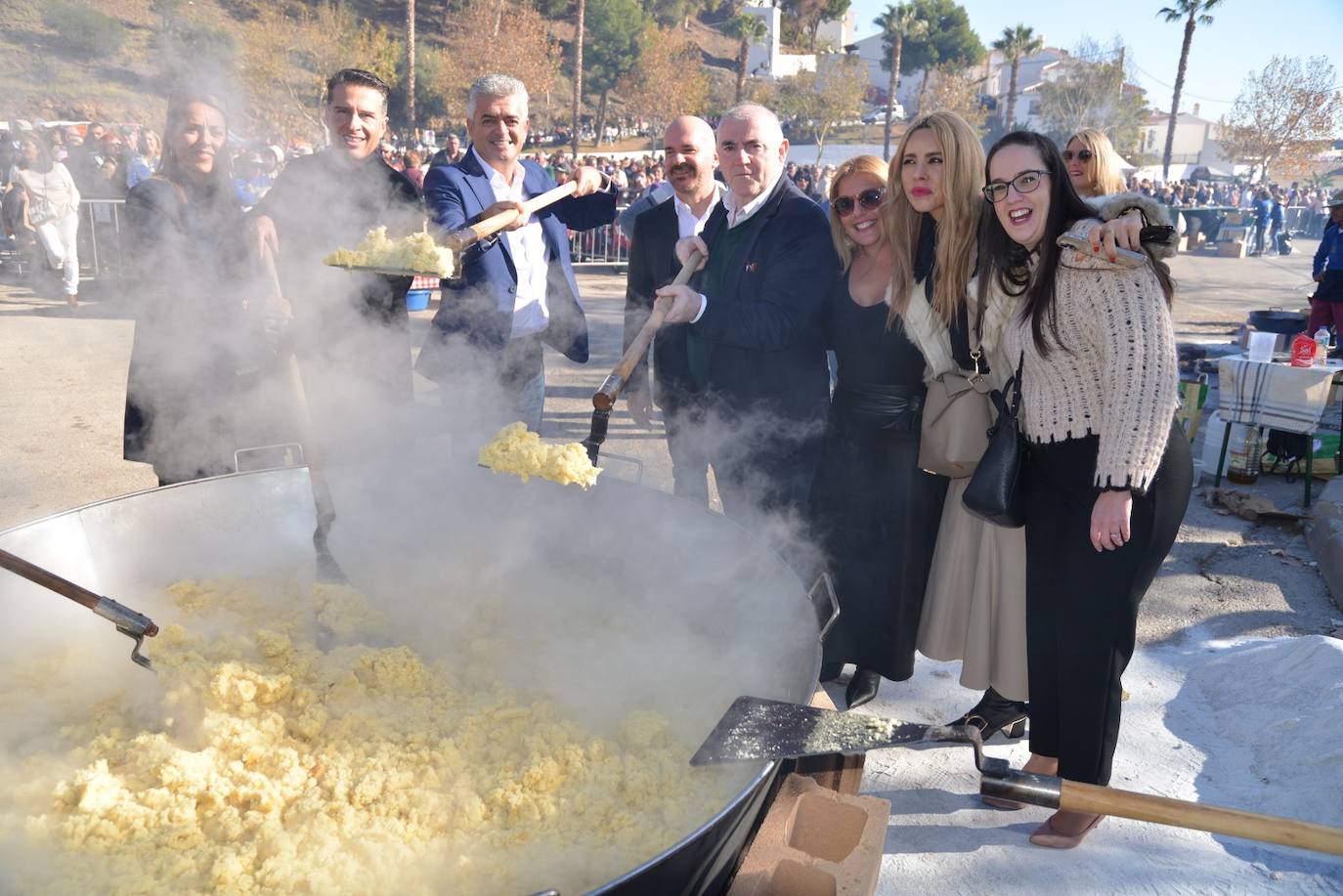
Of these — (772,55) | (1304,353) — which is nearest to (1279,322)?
(1304,353)

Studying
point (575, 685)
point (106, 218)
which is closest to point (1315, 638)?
point (575, 685)

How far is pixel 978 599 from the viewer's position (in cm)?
270

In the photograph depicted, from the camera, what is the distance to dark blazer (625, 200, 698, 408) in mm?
3363

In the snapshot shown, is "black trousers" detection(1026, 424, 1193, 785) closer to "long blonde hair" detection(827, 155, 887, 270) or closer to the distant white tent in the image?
"long blonde hair" detection(827, 155, 887, 270)

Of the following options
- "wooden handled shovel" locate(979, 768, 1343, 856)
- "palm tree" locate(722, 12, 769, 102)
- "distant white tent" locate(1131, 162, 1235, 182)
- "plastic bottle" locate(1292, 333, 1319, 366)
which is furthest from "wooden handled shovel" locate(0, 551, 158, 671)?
"palm tree" locate(722, 12, 769, 102)

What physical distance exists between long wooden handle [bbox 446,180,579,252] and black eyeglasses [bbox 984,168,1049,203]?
1.60 metres

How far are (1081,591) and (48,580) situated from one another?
2.32m

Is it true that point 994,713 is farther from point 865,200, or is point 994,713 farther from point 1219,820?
point 865,200

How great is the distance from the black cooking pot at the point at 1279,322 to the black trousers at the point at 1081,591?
616cm

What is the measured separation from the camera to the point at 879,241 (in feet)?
9.39

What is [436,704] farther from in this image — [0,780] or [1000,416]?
[1000,416]

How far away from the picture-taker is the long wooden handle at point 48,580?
1543mm

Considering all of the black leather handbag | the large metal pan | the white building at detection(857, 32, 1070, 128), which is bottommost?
the large metal pan

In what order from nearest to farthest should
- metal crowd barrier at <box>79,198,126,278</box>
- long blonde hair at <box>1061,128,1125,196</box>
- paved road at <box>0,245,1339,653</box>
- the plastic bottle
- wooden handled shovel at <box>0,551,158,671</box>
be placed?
wooden handled shovel at <box>0,551,158,671</box>, long blonde hair at <box>1061,128,1125,196</box>, paved road at <box>0,245,1339,653</box>, the plastic bottle, metal crowd barrier at <box>79,198,126,278</box>
